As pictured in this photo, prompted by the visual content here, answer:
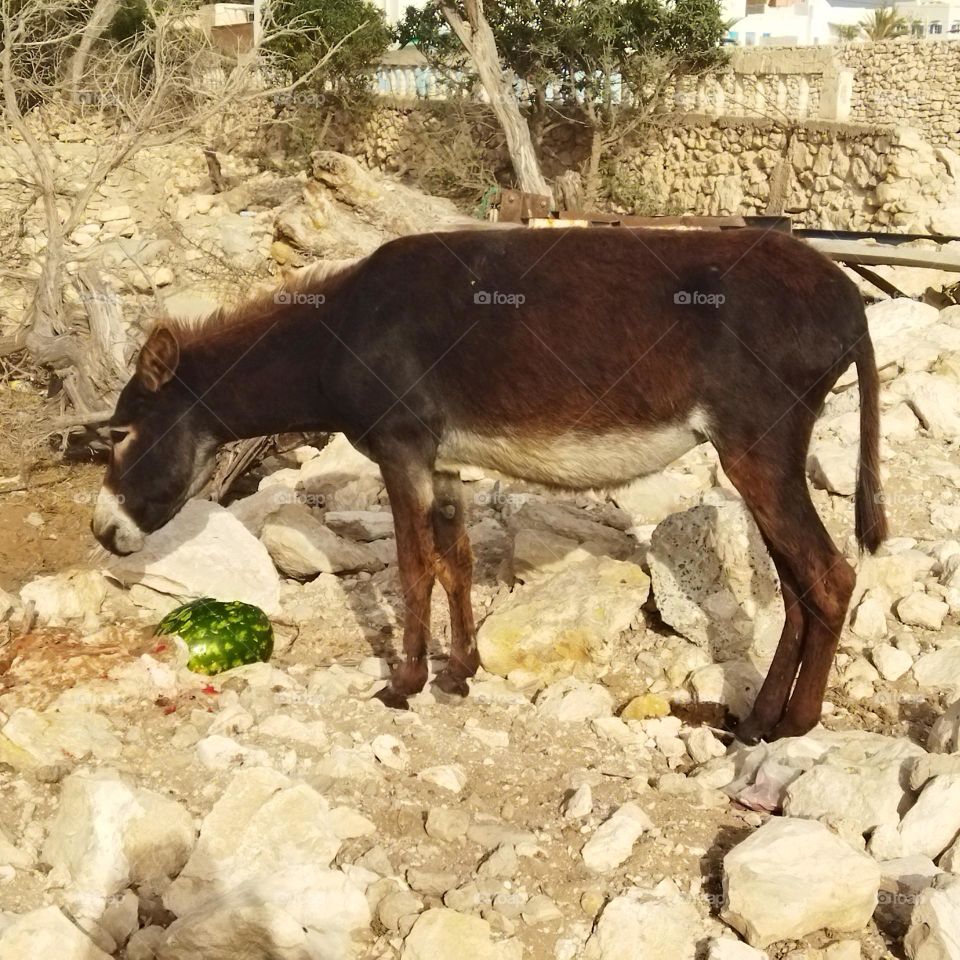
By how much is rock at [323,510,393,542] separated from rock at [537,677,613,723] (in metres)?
1.78

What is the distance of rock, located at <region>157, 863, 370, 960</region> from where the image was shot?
114 inches

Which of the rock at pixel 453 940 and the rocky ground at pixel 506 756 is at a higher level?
the rock at pixel 453 940

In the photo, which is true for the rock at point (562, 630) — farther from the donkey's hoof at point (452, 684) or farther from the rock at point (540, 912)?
the rock at point (540, 912)

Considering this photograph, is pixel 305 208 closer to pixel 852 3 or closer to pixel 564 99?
pixel 564 99

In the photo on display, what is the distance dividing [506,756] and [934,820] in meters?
1.44

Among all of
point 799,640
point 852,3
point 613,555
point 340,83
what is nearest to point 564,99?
point 340,83

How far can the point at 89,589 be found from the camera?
199 inches

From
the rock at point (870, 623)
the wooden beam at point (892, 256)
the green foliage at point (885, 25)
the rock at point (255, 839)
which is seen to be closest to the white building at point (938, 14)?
the green foliage at point (885, 25)

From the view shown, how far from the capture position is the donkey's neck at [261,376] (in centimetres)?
437

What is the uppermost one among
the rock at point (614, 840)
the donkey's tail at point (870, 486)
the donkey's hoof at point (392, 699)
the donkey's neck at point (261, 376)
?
the donkey's neck at point (261, 376)

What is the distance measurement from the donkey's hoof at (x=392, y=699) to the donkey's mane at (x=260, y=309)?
1530 mm

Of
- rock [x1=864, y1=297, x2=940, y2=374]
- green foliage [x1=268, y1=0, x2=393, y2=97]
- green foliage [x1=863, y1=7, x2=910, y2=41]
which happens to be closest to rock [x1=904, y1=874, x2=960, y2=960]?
rock [x1=864, y1=297, x2=940, y2=374]

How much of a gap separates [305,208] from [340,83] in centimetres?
1074

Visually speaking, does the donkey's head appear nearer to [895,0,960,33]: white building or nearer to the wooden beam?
the wooden beam
